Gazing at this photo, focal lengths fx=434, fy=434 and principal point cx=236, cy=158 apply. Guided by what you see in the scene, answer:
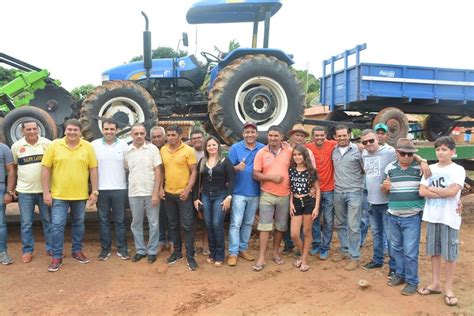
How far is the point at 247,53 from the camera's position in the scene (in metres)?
6.27

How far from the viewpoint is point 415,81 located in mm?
7805

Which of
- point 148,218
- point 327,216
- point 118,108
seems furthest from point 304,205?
point 118,108

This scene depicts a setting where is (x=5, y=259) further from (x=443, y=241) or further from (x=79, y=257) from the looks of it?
(x=443, y=241)

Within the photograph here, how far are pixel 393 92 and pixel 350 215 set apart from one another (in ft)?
12.6

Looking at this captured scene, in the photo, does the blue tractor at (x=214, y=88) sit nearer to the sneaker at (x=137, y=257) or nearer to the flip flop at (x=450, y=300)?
the sneaker at (x=137, y=257)

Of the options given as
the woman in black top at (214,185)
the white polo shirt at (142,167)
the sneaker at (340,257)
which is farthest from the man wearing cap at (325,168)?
the white polo shirt at (142,167)

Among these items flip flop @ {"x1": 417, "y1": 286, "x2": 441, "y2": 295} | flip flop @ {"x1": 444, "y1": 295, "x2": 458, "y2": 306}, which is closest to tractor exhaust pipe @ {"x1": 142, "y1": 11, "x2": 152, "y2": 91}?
Answer: flip flop @ {"x1": 417, "y1": 286, "x2": 441, "y2": 295}

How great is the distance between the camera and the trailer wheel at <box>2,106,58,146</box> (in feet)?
19.0

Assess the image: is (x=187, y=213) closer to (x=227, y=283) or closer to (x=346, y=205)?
(x=227, y=283)

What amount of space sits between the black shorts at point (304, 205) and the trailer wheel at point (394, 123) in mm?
3145

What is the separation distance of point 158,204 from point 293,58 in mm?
3180

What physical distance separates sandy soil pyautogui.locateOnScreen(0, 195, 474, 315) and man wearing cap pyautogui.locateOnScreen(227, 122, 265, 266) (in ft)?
1.10

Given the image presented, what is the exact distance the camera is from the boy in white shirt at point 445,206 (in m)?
3.68

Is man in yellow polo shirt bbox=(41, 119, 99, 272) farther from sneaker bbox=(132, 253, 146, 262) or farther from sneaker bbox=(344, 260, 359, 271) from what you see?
sneaker bbox=(344, 260, 359, 271)
